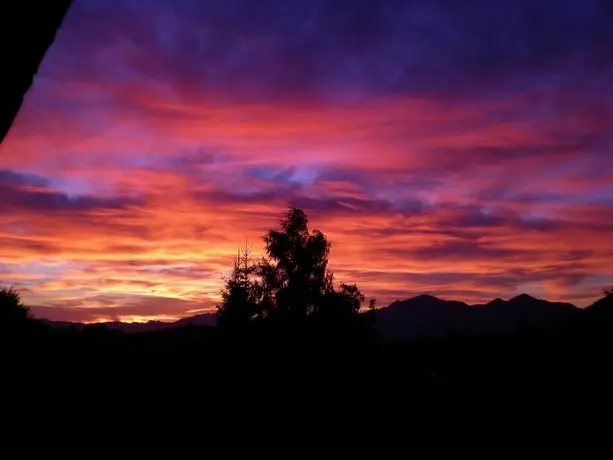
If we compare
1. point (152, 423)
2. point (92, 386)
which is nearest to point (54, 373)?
point (92, 386)

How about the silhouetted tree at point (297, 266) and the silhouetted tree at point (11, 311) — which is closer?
the silhouetted tree at point (11, 311)

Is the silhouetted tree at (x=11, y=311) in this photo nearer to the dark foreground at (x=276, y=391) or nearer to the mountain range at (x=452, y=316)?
the dark foreground at (x=276, y=391)

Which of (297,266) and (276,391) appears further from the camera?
(297,266)

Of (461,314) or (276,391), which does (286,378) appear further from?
(461,314)

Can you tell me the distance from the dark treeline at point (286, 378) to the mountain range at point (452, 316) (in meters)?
56.4

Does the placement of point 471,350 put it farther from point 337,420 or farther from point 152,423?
point 152,423

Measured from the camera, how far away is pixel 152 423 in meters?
23.2

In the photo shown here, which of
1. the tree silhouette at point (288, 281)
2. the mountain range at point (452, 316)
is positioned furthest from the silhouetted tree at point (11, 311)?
the mountain range at point (452, 316)

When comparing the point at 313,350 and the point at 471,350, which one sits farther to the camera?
the point at 471,350

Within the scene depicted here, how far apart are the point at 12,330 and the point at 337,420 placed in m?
13.2

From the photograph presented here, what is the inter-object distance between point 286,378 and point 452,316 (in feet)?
384

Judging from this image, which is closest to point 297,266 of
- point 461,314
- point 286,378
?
point 286,378

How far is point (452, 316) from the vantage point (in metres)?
137

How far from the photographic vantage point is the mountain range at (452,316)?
10505 cm
